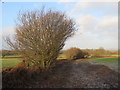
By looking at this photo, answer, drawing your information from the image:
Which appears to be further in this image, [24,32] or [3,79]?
[24,32]

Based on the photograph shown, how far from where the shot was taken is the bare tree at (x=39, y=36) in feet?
14.0

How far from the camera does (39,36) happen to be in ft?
14.0

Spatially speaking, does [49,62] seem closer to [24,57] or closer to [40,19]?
[24,57]

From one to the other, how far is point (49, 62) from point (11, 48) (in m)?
1.80

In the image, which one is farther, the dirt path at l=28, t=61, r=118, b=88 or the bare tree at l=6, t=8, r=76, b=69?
the bare tree at l=6, t=8, r=76, b=69

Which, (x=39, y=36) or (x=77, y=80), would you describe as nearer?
(x=77, y=80)

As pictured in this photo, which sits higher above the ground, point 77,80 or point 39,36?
point 39,36

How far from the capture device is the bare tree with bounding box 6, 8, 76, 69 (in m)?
4.25

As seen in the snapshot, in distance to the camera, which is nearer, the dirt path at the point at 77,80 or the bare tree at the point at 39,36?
the dirt path at the point at 77,80

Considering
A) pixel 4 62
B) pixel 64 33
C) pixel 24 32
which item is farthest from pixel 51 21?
pixel 4 62

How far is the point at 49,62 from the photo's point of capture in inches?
192

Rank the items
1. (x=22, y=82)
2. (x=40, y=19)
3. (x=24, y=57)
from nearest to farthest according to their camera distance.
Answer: (x=22, y=82), (x=40, y=19), (x=24, y=57)

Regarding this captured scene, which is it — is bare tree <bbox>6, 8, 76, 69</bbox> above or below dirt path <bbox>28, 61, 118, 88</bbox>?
above

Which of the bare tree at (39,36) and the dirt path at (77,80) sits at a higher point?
the bare tree at (39,36)
